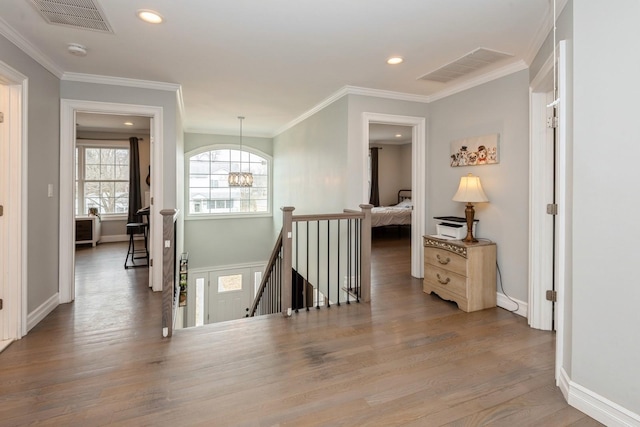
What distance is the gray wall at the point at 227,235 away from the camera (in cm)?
702

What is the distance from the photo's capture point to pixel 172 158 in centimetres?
385

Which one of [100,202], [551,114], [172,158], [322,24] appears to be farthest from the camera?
[100,202]

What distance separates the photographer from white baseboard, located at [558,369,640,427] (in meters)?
1.62

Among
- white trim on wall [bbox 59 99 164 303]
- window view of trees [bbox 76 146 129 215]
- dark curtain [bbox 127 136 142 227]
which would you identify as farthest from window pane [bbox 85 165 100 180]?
white trim on wall [bbox 59 99 164 303]

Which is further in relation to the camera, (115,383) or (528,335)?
(528,335)

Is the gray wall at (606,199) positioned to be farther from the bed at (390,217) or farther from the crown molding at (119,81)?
the bed at (390,217)

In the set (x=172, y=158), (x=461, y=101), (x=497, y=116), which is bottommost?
(x=172, y=158)

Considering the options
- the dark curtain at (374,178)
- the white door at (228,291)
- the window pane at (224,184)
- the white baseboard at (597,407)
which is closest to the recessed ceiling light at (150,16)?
the white baseboard at (597,407)

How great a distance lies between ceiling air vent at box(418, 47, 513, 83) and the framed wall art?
71 centimetres

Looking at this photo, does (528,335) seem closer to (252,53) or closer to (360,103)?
(360,103)

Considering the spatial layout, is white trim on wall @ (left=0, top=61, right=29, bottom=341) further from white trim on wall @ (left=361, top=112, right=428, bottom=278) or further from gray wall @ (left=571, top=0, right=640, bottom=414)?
gray wall @ (left=571, top=0, right=640, bottom=414)

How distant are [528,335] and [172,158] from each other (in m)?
4.03

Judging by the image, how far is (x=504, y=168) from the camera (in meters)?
3.35

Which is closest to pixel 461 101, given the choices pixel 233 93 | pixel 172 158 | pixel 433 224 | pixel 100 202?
pixel 433 224
